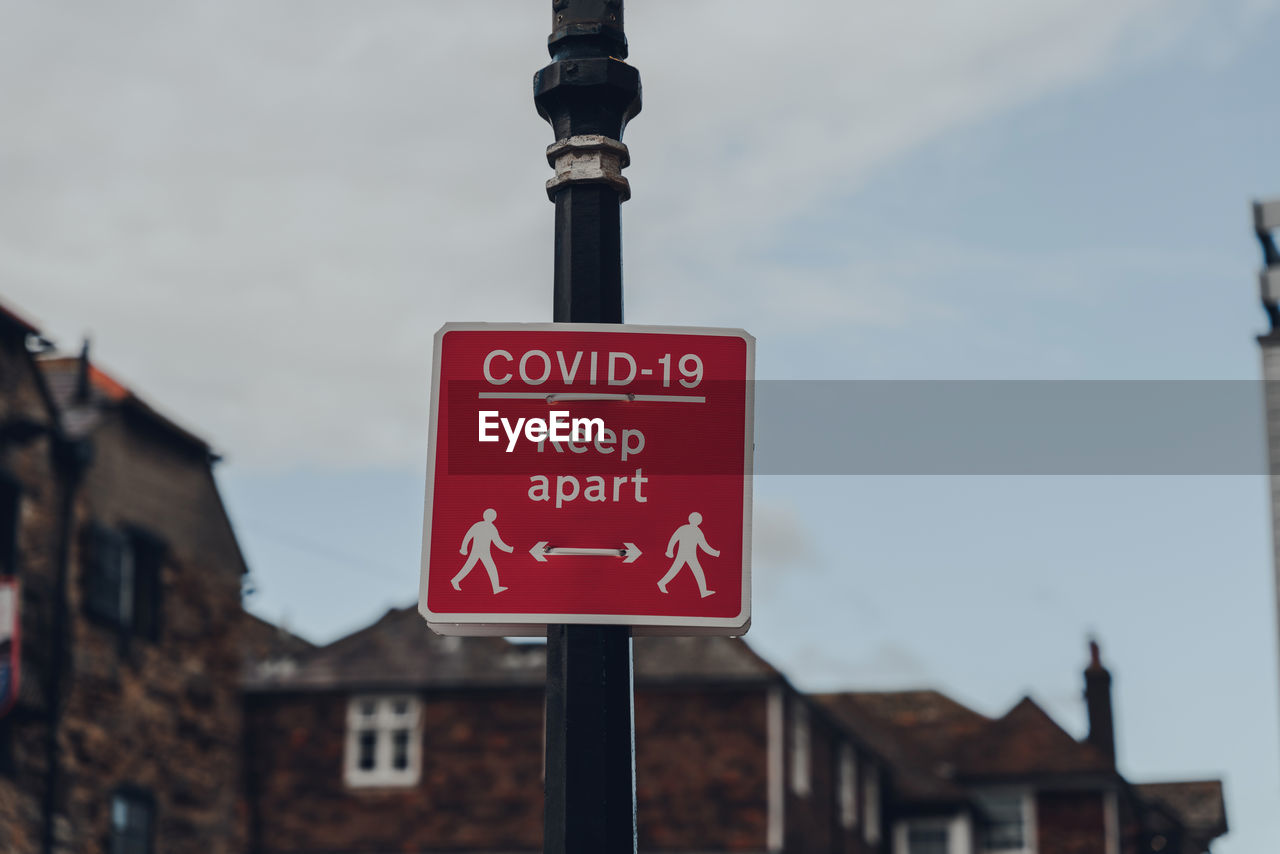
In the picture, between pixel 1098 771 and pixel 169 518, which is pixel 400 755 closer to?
pixel 169 518

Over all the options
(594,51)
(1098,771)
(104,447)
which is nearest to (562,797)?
(594,51)

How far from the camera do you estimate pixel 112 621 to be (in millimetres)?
25000

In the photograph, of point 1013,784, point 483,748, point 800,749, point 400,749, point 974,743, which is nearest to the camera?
point 483,748

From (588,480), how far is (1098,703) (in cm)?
4061

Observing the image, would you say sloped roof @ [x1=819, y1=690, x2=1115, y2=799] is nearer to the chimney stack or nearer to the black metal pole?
the chimney stack

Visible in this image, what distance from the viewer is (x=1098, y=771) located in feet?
133

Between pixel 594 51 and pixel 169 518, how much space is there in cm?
2290

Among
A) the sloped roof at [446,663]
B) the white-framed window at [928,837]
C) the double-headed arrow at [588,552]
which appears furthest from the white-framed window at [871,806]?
the double-headed arrow at [588,552]

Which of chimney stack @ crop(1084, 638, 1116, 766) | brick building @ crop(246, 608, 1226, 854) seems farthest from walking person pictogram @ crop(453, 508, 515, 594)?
chimney stack @ crop(1084, 638, 1116, 766)

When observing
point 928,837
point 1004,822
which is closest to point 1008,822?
point 1004,822

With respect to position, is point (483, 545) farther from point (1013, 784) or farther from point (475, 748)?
point (1013, 784)

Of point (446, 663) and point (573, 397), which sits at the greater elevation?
point (446, 663)

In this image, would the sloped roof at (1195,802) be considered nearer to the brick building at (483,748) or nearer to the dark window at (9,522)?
the brick building at (483,748)

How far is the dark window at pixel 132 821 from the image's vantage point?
25031 millimetres
